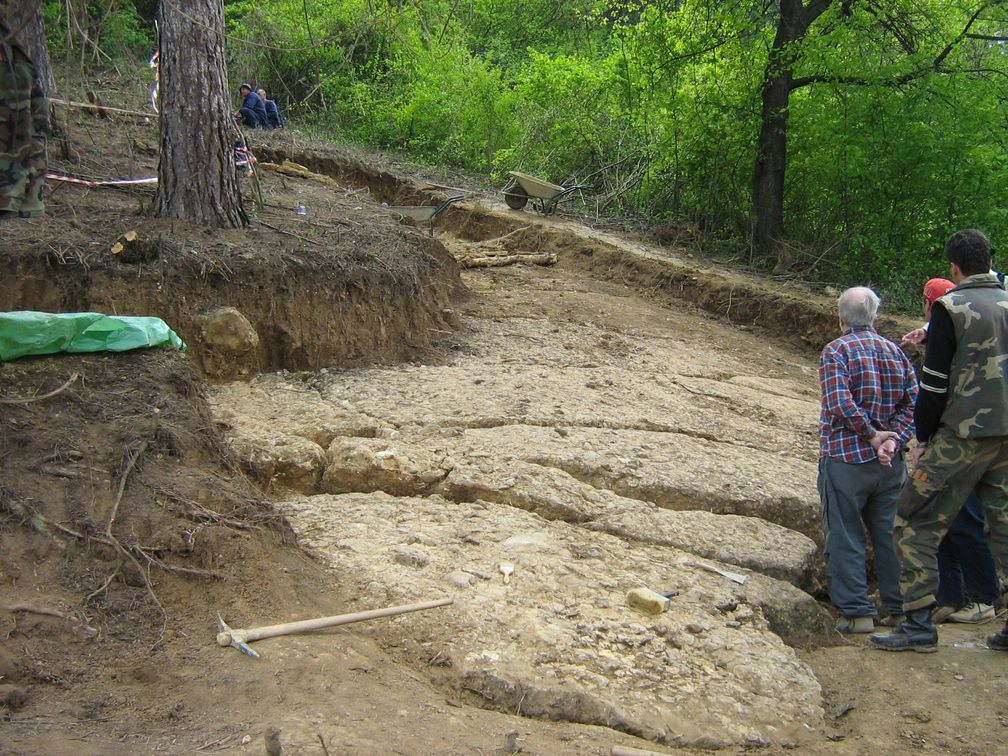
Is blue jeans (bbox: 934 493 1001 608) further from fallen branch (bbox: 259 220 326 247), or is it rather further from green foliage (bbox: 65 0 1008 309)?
fallen branch (bbox: 259 220 326 247)

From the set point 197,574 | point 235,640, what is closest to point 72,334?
point 197,574

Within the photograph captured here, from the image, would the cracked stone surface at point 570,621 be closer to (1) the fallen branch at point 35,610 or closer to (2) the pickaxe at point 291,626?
(2) the pickaxe at point 291,626

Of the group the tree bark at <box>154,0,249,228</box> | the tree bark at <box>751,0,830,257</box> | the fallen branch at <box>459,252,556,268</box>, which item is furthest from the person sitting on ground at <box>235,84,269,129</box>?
the tree bark at <box>154,0,249,228</box>

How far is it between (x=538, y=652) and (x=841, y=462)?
6.32 ft

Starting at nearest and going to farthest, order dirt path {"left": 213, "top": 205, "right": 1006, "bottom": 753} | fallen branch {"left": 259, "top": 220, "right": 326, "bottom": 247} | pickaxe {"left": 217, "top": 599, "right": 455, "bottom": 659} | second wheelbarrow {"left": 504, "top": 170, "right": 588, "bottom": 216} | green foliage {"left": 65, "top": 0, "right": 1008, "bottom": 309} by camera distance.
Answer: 1. pickaxe {"left": 217, "top": 599, "right": 455, "bottom": 659}
2. dirt path {"left": 213, "top": 205, "right": 1006, "bottom": 753}
3. fallen branch {"left": 259, "top": 220, "right": 326, "bottom": 247}
4. green foliage {"left": 65, "top": 0, "right": 1008, "bottom": 309}
5. second wheelbarrow {"left": 504, "top": 170, "right": 588, "bottom": 216}

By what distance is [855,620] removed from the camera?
486 centimetres

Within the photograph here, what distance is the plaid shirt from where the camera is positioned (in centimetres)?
453

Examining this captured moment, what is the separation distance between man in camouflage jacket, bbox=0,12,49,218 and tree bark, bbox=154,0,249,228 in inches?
88.4

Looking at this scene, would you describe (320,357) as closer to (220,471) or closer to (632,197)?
(220,471)

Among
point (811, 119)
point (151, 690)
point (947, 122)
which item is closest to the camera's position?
point (151, 690)

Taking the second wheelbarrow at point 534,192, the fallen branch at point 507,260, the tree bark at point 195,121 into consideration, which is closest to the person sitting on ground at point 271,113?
the second wheelbarrow at point 534,192

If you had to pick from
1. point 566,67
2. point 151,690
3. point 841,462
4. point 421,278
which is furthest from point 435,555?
point 566,67

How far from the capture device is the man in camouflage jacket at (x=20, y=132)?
464cm

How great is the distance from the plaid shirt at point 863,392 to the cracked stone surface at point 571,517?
33.8 inches
